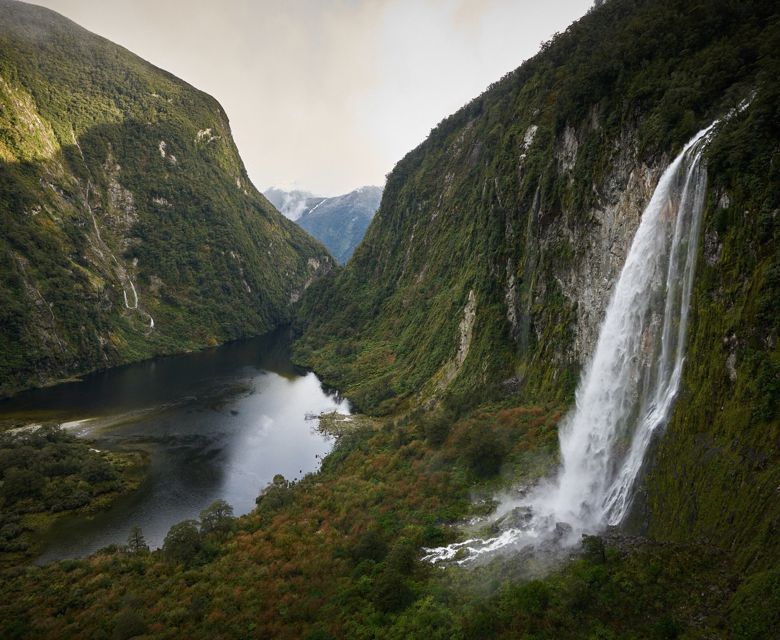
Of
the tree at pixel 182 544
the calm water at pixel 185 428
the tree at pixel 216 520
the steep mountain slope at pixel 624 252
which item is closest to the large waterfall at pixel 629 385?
the steep mountain slope at pixel 624 252

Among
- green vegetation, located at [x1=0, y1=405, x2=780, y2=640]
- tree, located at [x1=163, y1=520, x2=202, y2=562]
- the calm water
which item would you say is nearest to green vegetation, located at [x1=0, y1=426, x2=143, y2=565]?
the calm water

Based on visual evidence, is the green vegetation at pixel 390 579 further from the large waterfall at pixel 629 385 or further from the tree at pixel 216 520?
the large waterfall at pixel 629 385

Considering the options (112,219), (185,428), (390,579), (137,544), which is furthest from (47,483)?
(112,219)

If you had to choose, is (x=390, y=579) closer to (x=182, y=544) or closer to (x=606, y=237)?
(x=182, y=544)

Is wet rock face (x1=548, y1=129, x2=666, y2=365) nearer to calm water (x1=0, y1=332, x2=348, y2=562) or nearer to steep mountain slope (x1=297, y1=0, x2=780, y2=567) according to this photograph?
steep mountain slope (x1=297, y1=0, x2=780, y2=567)

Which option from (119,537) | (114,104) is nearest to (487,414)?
(119,537)

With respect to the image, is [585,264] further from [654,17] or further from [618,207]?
[654,17]
